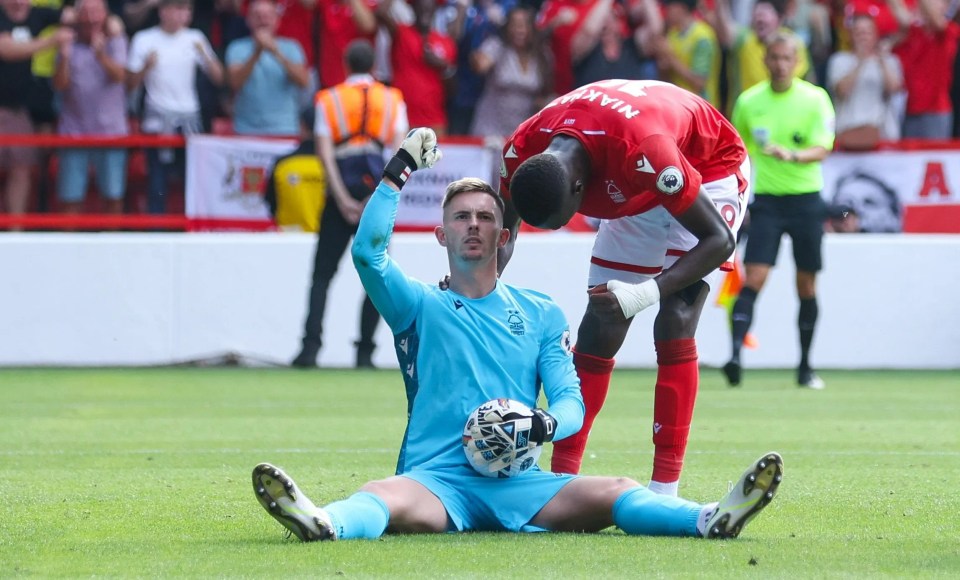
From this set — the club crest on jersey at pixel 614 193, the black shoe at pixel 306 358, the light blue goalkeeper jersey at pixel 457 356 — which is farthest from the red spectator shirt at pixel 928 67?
the light blue goalkeeper jersey at pixel 457 356

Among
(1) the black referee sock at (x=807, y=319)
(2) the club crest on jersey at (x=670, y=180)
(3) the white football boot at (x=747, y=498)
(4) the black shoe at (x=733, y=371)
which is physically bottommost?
(4) the black shoe at (x=733, y=371)

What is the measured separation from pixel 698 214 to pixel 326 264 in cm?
844

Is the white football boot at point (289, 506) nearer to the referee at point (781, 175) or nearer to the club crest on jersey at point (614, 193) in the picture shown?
the club crest on jersey at point (614, 193)

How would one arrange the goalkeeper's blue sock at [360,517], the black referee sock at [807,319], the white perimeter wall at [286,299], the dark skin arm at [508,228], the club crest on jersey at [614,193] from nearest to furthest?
the goalkeeper's blue sock at [360,517] < the club crest on jersey at [614,193] < the dark skin arm at [508,228] < the black referee sock at [807,319] < the white perimeter wall at [286,299]

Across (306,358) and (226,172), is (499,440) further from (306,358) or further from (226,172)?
(226,172)

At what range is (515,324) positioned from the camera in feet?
20.0

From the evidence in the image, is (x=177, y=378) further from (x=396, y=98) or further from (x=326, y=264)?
(x=396, y=98)

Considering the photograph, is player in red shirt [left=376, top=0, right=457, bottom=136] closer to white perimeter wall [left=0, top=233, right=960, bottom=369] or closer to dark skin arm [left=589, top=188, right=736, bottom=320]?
white perimeter wall [left=0, top=233, right=960, bottom=369]

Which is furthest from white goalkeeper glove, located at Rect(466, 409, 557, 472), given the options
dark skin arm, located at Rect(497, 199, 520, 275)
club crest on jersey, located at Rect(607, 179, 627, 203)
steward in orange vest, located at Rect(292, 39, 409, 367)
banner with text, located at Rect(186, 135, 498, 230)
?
banner with text, located at Rect(186, 135, 498, 230)

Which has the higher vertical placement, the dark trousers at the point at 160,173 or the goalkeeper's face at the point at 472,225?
the goalkeeper's face at the point at 472,225

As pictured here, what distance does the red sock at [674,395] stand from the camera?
22.1ft

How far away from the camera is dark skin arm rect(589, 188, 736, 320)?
630cm

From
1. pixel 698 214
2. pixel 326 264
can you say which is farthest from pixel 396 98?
pixel 698 214

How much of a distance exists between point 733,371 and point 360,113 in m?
3.94
